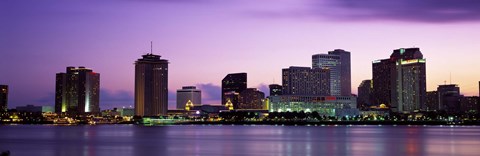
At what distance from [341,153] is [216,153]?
15.0m

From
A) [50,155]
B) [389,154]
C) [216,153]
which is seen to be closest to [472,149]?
[389,154]

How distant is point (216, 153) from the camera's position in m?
80.4

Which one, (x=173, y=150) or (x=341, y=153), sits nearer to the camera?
(x=341, y=153)

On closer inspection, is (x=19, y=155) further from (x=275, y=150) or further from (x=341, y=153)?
(x=341, y=153)

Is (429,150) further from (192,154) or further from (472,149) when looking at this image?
(192,154)

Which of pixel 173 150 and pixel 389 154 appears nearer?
pixel 389 154

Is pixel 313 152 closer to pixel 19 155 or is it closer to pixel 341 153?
pixel 341 153

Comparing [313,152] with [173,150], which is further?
[173,150]

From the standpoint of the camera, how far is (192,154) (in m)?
79.3

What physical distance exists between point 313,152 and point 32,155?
33.1 m

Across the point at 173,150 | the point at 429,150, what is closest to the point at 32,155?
the point at 173,150

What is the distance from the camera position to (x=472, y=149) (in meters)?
84.7

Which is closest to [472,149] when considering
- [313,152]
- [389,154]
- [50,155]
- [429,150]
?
[429,150]

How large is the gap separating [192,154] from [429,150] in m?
30.3
